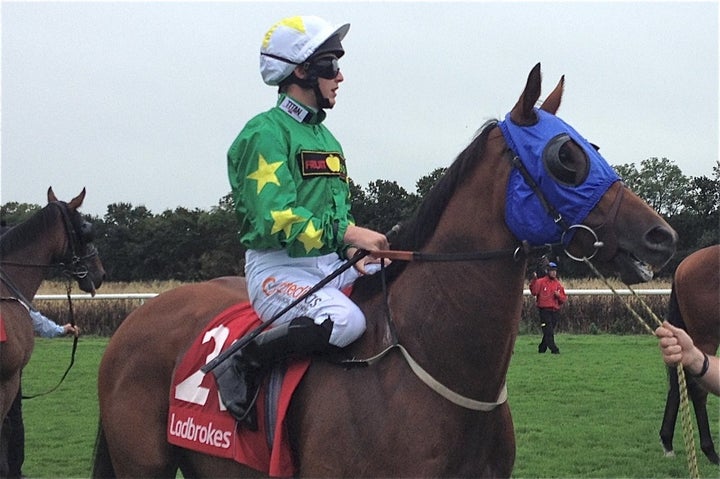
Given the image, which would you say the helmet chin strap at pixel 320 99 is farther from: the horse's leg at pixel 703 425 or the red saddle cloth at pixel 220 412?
the horse's leg at pixel 703 425

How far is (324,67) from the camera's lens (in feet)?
10.8

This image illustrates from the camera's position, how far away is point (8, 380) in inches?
245

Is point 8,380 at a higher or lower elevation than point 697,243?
higher

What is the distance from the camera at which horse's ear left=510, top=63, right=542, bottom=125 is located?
2.72 meters

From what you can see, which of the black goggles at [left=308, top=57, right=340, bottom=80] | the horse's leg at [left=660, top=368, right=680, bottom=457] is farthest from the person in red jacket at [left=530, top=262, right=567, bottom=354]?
the black goggles at [left=308, top=57, right=340, bottom=80]

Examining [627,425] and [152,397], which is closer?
[152,397]

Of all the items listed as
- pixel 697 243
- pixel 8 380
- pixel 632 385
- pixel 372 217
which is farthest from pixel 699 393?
pixel 697 243

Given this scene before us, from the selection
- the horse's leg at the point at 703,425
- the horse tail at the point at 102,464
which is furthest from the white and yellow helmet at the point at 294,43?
the horse's leg at the point at 703,425

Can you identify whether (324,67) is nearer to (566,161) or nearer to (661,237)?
(566,161)

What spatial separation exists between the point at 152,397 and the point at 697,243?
20.6 m

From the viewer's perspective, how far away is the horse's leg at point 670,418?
7535 mm

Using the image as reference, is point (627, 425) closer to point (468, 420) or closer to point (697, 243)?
point (468, 420)

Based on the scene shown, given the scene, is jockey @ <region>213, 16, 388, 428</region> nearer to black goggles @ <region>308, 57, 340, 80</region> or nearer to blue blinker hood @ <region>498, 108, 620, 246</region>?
black goggles @ <region>308, 57, 340, 80</region>

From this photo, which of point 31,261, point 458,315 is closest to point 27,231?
point 31,261
